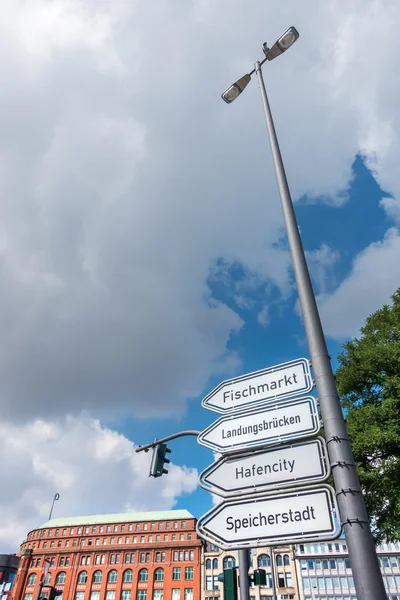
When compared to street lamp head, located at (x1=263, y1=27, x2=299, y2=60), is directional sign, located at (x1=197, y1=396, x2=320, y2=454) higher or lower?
lower

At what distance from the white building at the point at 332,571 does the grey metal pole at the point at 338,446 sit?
7235cm

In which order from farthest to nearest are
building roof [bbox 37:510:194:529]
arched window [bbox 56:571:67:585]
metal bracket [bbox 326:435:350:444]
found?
building roof [bbox 37:510:194:529]
arched window [bbox 56:571:67:585]
metal bracket [bbox 326:435:350:444]

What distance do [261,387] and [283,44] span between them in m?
5.41

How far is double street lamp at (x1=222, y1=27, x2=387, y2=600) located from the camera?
2.89 meters

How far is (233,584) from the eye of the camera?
5512mm

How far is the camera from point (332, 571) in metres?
66.6

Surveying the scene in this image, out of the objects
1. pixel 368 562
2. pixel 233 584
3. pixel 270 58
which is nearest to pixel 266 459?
pixel 368 562

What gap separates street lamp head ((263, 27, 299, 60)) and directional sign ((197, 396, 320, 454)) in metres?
5.52

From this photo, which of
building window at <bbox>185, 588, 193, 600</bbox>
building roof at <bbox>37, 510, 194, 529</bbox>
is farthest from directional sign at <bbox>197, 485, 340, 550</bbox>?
building roof at <bbox>37, 510, 194, 529</bbox>

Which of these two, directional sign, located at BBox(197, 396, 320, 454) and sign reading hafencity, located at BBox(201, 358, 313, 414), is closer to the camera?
directional sign, located at BBox(197, 396, 320, 454)

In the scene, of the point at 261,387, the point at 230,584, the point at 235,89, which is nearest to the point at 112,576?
the point at 230,584

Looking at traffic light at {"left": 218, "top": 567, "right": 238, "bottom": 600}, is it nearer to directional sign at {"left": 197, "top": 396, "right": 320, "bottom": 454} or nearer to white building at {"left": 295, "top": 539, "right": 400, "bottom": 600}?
directional sign at {"left": 197, "top": 396, "right": 320, "bottom": 454}

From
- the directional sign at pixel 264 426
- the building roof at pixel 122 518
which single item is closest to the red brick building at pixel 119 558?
the building roof at pixel 122 518

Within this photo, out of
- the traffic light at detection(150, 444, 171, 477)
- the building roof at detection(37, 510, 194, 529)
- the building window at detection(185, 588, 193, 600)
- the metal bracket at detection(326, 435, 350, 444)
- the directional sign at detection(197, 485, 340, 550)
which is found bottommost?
the directional sign at detection(197, 485, 340, 550)
